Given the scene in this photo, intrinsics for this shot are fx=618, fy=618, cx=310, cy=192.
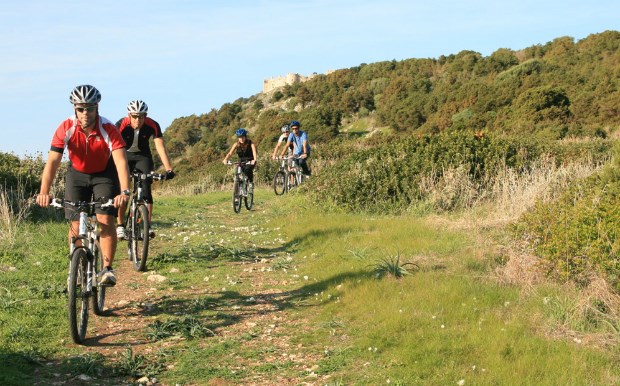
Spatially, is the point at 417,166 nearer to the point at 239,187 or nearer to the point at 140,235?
the point at 239,187

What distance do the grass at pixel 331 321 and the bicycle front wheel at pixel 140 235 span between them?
325 mm

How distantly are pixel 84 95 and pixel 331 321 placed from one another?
11.6 ft

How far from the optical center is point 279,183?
21.7 meters

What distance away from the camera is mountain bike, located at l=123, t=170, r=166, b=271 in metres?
9.52

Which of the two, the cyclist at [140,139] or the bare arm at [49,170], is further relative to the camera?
the cyclist at [140,139]

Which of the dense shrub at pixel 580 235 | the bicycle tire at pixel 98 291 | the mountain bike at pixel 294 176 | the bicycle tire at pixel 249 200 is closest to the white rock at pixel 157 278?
the bicycle tire at pixel 98 291

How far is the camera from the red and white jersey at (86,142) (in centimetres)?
656

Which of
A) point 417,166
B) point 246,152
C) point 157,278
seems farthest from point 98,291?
point 246,152

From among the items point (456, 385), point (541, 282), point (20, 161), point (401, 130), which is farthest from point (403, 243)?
point (401, 130)

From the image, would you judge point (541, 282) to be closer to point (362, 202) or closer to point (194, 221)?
point (362, 202)

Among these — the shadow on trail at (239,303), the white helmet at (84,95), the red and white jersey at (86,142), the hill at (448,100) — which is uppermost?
the hill at (448,100)

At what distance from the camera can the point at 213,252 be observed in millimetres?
11062

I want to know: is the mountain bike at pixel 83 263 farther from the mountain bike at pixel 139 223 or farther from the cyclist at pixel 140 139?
the cyclist at pixel 140 139

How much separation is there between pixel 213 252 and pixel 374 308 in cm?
481
